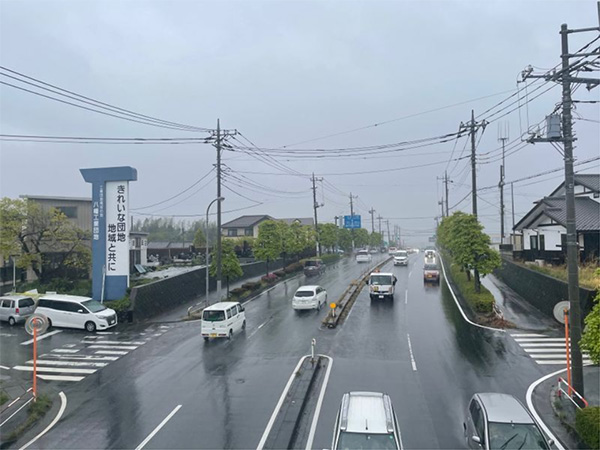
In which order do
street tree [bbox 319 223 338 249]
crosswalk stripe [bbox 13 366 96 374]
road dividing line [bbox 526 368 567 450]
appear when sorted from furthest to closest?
street tree [bbox 319 223 338 249], crosswalk stripe [bbox 13 366 96 374], road dividing line [bbox 526 368 567 450]

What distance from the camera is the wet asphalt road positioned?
11617 mm

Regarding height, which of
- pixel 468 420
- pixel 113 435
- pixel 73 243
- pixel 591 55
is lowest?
pixel 113 435

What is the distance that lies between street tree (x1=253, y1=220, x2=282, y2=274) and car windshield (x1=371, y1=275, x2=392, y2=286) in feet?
42.1

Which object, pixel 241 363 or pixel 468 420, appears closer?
pixel 468 420

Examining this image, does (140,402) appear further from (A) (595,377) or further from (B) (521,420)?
(A) (595,377)

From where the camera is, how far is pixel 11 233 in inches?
1256

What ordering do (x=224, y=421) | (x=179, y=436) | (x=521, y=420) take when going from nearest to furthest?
1. (x=521, y=420)
2. (x=179, y=436)
3. (x=224, y=421)

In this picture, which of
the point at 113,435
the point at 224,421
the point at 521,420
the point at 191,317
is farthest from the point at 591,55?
the point at 191,317

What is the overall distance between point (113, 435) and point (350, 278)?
3550 centimetres

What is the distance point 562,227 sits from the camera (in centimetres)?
3259

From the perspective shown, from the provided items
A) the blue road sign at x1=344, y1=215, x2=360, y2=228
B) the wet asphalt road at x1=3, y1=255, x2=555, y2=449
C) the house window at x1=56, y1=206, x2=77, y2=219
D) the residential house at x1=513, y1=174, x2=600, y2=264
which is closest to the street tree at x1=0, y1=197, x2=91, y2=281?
the house window at x1=56, y1=206, x2=77, y2=219

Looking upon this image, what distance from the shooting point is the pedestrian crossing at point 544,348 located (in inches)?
688

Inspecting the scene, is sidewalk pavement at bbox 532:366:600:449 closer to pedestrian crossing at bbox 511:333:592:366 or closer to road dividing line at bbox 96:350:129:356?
pedestrian crossing at bbox 511:333:592:366

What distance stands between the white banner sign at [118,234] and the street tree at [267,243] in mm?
14984
